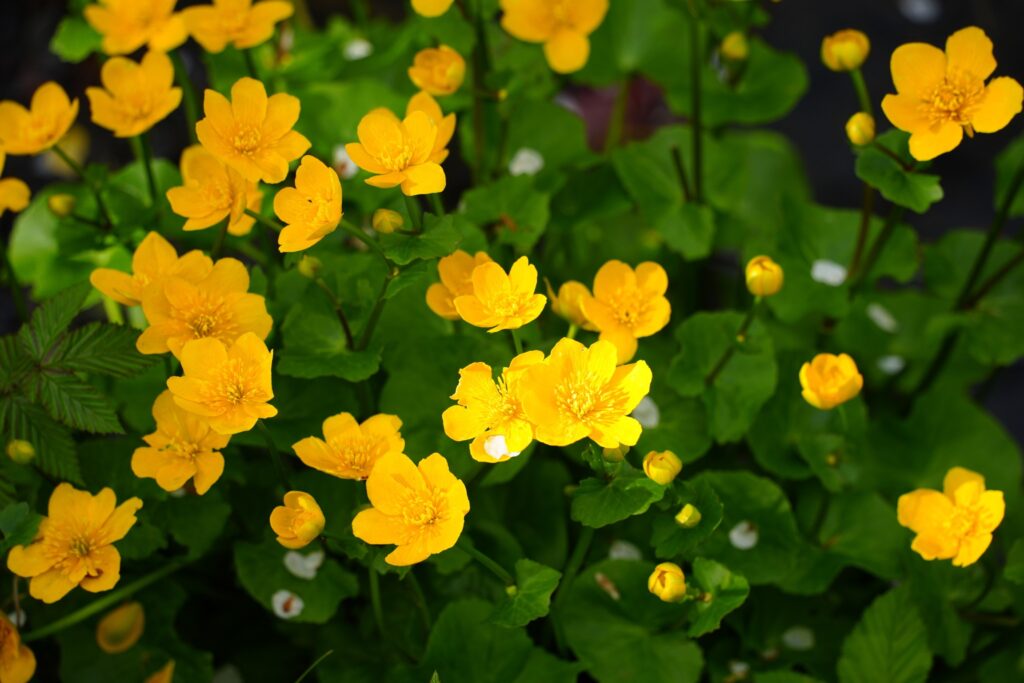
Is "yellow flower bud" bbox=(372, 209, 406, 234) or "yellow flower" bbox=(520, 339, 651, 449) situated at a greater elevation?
"yellow flower bud" bbox=(372, 209, 406, 234)

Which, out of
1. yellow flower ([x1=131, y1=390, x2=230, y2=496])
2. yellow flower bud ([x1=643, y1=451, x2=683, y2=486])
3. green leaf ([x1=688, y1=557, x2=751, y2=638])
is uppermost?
yellow flower bud ([x1=643, y1=451, x2=683, y2=486])

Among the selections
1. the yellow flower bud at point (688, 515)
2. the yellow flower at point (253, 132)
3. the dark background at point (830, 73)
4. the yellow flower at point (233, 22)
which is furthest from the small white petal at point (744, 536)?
the dark background at point (830, 73)

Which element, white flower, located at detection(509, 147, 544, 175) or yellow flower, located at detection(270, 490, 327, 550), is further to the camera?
white flower, located at detection(509, 147, 544, 175)

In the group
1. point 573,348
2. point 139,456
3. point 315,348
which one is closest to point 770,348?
point 573,348

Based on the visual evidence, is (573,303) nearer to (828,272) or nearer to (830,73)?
(828,272)

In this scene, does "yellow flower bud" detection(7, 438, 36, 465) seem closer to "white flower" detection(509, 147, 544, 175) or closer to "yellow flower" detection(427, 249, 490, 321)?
"yellow flower" detection(427, 249, 490, 321)

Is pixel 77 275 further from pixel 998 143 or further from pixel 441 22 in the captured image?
pixel 998 143

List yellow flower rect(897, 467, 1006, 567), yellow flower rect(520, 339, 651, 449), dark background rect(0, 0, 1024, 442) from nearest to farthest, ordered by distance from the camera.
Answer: yellow flower rect(520, 339, 651, 449) → yellow flower rect(897, 467, 1006, 567) → dark background rect(0, 0, 1024, 442)

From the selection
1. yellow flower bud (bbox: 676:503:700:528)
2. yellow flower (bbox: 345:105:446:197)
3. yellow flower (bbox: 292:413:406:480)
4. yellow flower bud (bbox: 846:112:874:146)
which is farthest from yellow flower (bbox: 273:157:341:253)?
yellow flower bud (bbox: 846:112:874:146)
